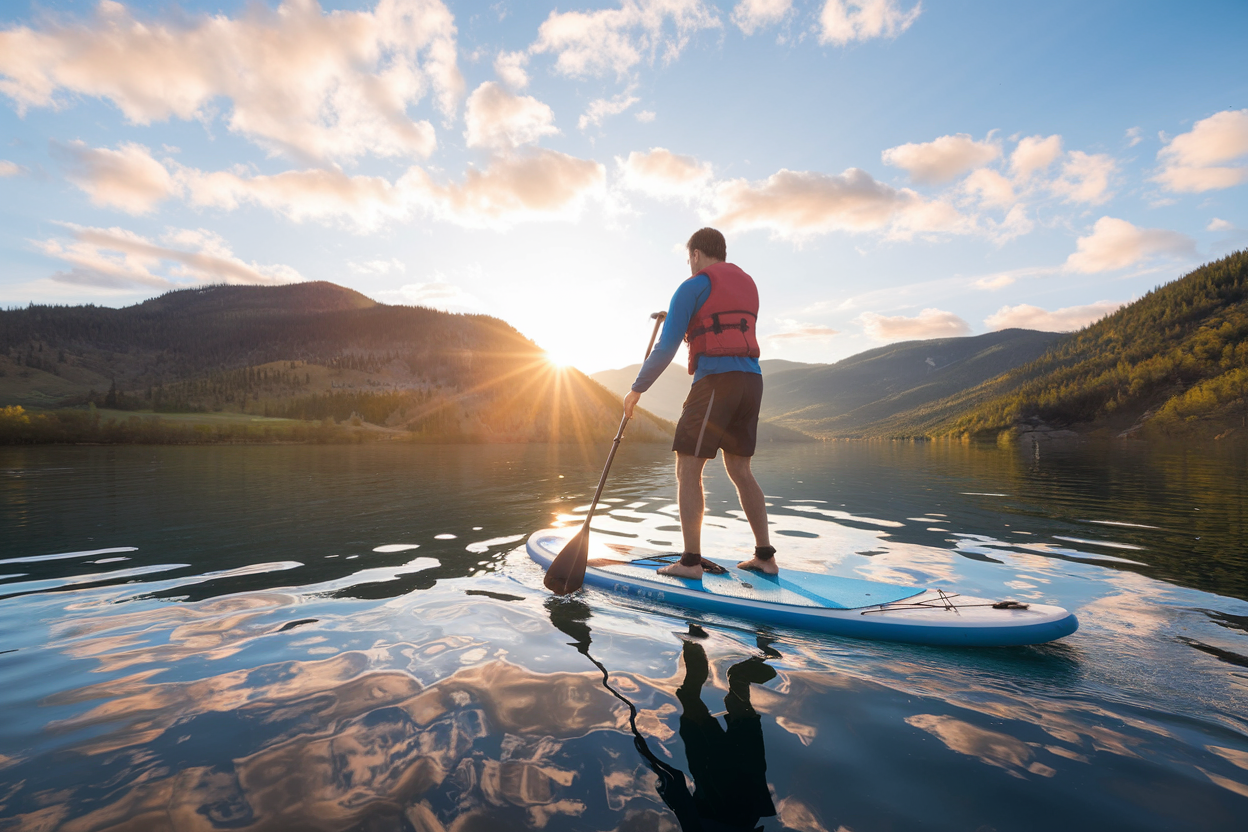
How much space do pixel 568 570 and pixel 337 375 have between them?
510ft

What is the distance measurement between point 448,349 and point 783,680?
172719 millimetres

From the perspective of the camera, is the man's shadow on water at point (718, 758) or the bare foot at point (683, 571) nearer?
the man's shadow on water at point (718, 758)

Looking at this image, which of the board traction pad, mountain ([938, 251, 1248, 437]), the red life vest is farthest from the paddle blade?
mountain ([938, 251, 1248, 437])

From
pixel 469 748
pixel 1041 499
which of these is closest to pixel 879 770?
pixel 469 748

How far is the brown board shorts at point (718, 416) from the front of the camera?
6371mm

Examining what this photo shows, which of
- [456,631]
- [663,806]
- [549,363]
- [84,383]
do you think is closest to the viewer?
[663,806]

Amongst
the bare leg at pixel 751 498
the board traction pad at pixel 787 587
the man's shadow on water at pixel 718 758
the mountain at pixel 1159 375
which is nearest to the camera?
the man's shadow on water at pixel 718 758

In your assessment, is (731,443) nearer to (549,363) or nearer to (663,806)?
(663,806)

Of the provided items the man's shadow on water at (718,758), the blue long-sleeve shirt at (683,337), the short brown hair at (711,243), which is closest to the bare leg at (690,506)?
the blue long-sleeve shirt at (683,337)

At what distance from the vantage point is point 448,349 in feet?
544

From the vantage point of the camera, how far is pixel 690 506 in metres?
6.38

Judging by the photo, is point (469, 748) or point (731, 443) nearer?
point (469, 748)

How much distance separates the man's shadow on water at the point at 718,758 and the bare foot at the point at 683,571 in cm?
184

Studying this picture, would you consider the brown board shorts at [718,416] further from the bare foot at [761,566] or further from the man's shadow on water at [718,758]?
the man's shadow on water at [718,758]
